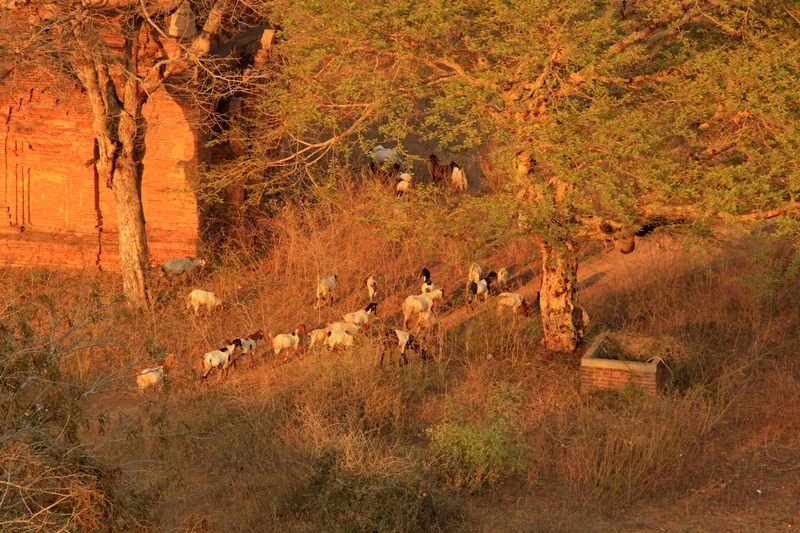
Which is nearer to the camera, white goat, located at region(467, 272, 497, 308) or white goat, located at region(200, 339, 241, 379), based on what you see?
white goat, located at region(200, 339, 241, 379)

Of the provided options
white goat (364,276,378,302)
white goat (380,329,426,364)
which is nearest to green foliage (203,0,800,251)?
white goat (380,329,426,364)

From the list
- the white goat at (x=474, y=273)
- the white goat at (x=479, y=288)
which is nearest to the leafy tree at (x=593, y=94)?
the white goat at (x=479, y=288)

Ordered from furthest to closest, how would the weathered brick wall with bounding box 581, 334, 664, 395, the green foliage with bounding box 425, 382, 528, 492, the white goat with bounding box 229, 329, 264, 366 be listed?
the white goat with bounding box 229, 329, 264, 366 < the weathered brick wall with bounding box 581, 334, 664, 395 < the green foliage with bounding box 425, 382, 528, 492

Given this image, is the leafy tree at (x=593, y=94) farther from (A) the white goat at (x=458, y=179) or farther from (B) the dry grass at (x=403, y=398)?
(A) the white goat at (x=458, y=179)

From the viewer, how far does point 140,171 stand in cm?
1492

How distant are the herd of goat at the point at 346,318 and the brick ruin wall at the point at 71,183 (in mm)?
1108

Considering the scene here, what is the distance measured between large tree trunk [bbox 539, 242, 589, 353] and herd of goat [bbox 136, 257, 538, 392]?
1017 mm

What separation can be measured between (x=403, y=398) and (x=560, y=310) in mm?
2720

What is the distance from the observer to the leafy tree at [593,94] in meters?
10.4

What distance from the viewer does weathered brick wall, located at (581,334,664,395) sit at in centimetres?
1129

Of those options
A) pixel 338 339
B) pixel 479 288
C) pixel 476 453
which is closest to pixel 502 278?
pixel 479 288

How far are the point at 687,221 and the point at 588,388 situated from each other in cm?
245

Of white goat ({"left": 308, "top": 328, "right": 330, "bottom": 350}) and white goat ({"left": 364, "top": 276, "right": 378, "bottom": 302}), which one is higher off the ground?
white goat ({"left": 364, "top": 276, "right": 378, "bottom": 302})

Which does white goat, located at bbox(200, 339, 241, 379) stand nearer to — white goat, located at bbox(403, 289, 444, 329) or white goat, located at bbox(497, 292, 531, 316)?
white goat, located at bbox(403, 289, 444, 329)
